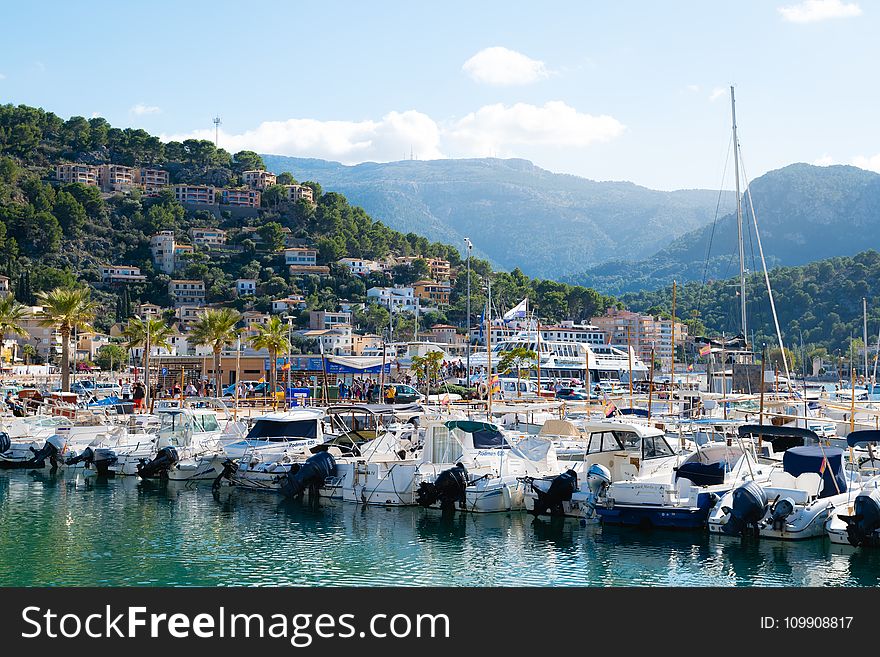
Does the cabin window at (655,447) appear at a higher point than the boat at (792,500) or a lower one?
higher

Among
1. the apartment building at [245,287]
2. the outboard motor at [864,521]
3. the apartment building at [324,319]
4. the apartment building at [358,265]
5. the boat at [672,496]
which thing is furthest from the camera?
the apartment building at [358,265]

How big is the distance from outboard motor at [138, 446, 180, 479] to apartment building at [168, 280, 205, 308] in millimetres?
128472

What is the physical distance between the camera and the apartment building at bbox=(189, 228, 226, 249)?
595ft

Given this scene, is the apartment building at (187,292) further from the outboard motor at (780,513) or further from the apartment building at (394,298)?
the outboard motor at (780,513)

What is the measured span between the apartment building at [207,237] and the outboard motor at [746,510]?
163772 mm

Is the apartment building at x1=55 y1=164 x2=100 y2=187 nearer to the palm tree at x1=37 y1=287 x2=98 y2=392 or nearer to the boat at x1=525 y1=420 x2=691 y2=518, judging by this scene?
the palm tree at x1=37 y1=287 x2=98 y2=392

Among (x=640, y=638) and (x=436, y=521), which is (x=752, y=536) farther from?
(x=640, y=638)

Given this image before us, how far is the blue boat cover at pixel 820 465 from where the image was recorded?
84.0 feet

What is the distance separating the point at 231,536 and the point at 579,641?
13874mm


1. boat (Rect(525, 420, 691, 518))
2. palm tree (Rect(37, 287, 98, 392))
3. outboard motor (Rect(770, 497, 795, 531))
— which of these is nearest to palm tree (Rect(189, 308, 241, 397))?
palm tree (Rect(37, 287, 98, 392))

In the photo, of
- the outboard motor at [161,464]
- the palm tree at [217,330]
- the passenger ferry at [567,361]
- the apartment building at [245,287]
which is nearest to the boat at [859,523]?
the outboard motor at [161,464]

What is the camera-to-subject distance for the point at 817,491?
25.5 meters

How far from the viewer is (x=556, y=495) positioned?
27234mm

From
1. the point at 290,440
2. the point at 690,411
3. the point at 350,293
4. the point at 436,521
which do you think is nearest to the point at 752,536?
the point at 436,521
